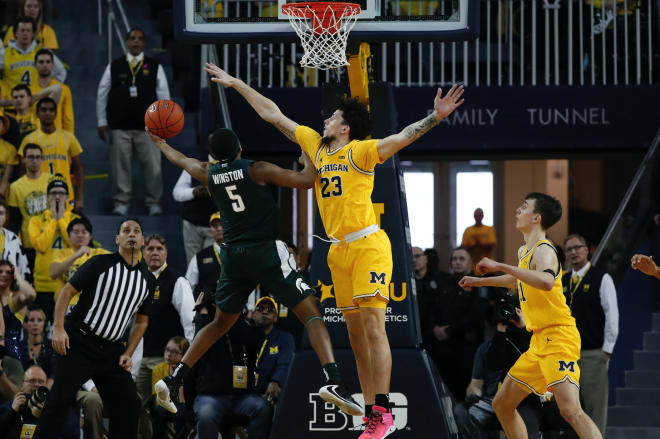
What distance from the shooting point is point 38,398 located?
427 inches

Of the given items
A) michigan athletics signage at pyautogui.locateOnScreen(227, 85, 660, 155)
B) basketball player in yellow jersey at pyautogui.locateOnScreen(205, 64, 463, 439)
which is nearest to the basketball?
basketball player in yellow jersey at pyautogui.locateOnScreen(205, 64, 463, 439)

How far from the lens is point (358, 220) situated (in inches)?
358

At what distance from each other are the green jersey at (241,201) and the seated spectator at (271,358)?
2816 millimetres

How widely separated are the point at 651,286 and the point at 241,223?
24.1ft

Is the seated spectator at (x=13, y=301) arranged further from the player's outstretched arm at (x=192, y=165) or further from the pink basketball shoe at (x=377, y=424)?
the pink basketball shoe at (x=377, y=424)

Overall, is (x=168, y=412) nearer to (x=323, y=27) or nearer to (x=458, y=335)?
(x=458, y=335)

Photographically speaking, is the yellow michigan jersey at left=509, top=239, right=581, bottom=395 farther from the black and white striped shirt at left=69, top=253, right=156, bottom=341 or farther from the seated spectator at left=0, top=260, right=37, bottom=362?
the seated spectator at left=0, top=260, right=37, bottom=362

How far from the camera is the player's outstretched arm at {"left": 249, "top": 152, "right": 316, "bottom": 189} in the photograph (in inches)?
348

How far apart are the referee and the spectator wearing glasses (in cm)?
482

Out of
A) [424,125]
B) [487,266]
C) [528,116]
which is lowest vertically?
[487,266]

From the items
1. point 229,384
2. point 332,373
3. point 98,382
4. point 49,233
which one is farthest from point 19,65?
point 332,373

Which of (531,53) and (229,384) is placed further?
(531,53)

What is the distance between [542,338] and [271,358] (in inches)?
134

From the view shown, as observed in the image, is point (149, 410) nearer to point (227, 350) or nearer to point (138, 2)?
point (227, 350)
